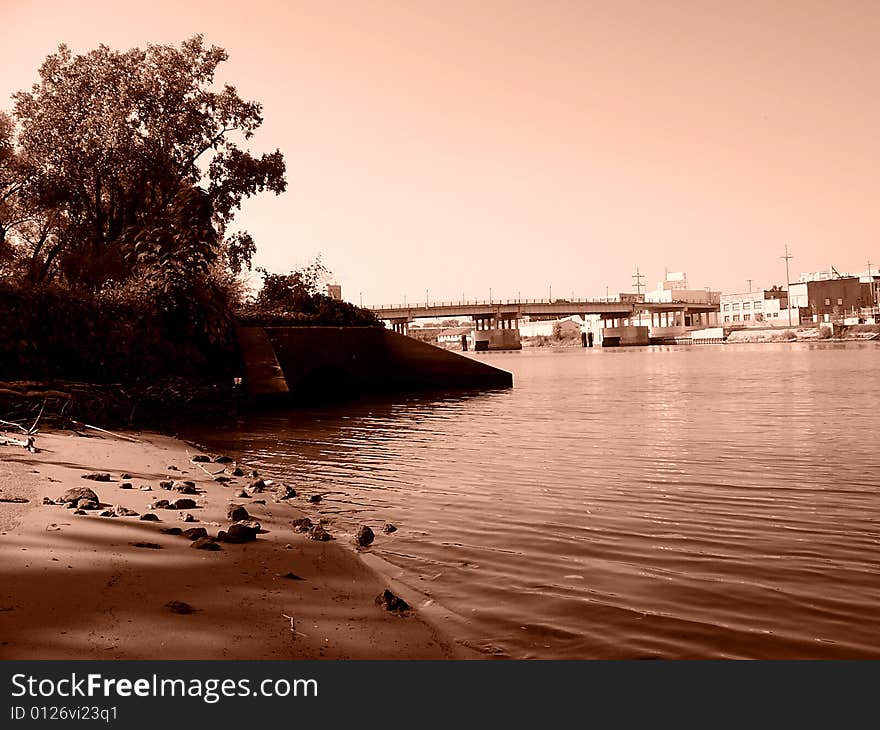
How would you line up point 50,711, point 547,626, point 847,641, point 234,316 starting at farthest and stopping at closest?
1. point 234,316
2. point 547,626
3. point 847,641
4. point 50,711

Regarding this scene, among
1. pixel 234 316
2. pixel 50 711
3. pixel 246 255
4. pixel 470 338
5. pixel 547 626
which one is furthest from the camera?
pixel 470 338

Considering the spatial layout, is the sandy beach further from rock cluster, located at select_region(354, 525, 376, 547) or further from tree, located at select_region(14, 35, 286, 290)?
tree, located at select_region(14, 35, 286, 290)

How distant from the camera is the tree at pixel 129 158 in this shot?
84.3 ft

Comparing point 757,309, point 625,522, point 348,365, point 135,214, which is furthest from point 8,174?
point 757,309

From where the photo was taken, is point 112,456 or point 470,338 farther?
point 470,338

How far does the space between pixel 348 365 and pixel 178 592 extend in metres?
23.8

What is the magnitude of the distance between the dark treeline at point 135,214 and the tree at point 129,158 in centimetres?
5

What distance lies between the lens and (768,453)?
482 inches

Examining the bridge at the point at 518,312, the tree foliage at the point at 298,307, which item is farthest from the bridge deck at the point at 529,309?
the tree foliage at the point at 298,307

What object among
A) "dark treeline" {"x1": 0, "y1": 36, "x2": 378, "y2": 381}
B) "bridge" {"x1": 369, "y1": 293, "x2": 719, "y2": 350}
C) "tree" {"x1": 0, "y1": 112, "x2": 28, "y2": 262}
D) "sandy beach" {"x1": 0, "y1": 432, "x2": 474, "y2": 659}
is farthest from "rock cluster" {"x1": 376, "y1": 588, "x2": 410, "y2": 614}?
"bridge" {"x1": 369, "y1": 293, "x2": 719, "y2": 350}

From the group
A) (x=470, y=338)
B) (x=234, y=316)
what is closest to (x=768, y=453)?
(x=234, y=316)

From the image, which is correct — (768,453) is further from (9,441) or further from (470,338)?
(470,338)

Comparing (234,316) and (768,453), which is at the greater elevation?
(234,316)

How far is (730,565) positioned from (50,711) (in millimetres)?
4770
